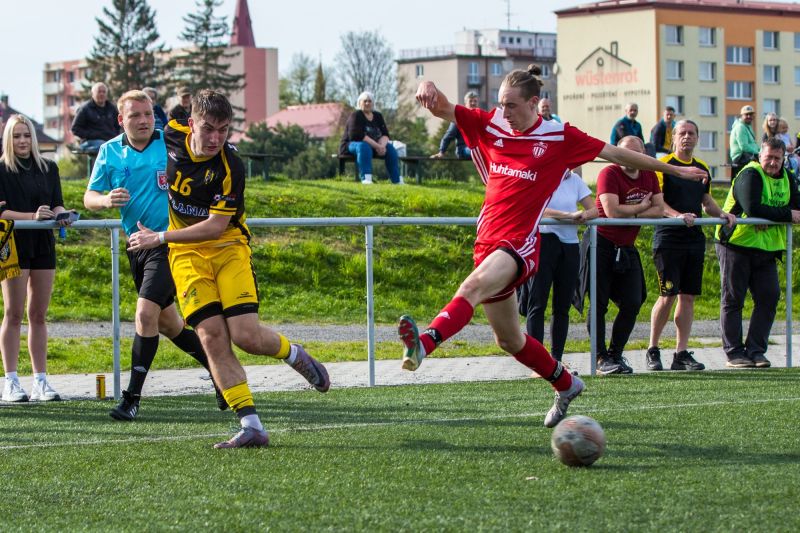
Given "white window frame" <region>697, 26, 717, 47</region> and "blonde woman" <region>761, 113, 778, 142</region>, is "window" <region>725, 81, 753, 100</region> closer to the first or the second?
"white window frame" <region>697, 26, 717, 47</region>

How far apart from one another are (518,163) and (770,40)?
94519 mm

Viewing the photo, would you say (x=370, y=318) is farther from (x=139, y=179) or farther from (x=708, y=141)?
(x=708, y=141)

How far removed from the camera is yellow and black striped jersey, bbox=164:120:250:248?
6.68 m

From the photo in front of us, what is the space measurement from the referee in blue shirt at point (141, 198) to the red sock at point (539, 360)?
2339mm

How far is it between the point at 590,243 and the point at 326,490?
5.83m

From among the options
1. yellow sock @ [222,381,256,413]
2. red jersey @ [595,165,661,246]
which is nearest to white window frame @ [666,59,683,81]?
Answer: red jersey @ [595,165,661,246]

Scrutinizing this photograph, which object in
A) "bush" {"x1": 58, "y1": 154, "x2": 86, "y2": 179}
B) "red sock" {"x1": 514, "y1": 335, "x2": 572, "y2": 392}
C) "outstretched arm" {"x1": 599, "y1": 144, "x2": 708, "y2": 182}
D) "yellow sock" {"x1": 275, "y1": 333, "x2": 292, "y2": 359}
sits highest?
"bush" {"x1": 58, "y1": 154, "x2": 86, "y2": 179}

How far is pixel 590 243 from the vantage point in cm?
1075

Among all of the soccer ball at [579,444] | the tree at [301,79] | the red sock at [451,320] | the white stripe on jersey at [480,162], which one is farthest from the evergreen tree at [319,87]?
the soccer ball at [579,444]

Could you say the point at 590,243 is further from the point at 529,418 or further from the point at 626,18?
the point at 626,18

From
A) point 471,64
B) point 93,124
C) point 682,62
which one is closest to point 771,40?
point 682,62

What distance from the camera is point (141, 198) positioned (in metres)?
7.95

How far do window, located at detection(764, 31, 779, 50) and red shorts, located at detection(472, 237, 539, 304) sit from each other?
308 feet

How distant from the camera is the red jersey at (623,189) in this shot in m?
10.9
